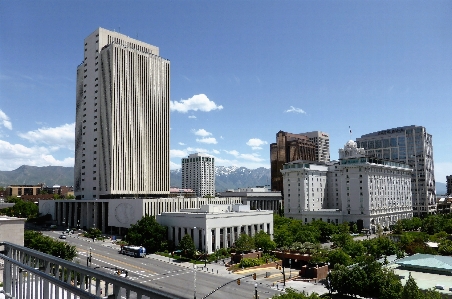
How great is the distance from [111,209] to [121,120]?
94.2ft

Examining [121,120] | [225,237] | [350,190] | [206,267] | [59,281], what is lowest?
[206,267]

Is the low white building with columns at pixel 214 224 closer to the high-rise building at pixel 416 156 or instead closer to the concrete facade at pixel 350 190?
the concrete facade at pixel 350 190

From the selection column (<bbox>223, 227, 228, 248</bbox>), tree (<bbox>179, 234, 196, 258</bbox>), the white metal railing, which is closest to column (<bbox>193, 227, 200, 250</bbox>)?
tree (<bbox>179, 234, 196, 258</bbox>)

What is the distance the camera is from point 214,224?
265 feet

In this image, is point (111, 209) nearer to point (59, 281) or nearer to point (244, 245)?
point (244, 245)

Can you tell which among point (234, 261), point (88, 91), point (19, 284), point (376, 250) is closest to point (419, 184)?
point (376, 250)

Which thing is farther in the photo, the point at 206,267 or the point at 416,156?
the point at 416,156

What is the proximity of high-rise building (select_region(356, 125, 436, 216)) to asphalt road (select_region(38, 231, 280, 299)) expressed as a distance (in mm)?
138815

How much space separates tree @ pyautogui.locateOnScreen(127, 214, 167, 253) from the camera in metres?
79.9

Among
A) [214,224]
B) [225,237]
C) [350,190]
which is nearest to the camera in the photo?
[214,224]

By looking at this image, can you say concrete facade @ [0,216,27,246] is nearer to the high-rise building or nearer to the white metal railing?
the white metal railing

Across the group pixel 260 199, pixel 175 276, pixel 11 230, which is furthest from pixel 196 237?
pixel 260 199

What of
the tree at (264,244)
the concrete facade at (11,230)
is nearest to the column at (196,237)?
the tree at (264,244)

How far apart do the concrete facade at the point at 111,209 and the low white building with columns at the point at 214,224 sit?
30.5 ft
